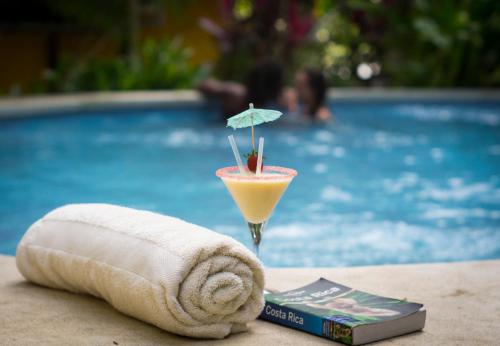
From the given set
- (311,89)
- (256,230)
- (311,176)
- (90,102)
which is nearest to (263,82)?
(311,89)

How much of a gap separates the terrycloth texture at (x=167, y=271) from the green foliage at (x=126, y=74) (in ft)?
34.0

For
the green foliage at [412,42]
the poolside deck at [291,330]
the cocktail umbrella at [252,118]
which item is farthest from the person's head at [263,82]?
the cocktail umbrella at [252,118]

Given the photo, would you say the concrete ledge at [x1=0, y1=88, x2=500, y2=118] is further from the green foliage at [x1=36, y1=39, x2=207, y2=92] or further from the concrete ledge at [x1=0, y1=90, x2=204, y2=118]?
the green foliage at [x1=36, y1=39, x2=207, y2=92]

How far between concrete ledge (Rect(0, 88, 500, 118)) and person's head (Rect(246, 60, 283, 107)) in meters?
1.16

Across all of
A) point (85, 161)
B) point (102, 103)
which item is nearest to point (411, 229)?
point (85, 161)

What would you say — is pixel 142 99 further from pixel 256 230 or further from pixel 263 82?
pixel 256 230

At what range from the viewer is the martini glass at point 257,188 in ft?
9.86

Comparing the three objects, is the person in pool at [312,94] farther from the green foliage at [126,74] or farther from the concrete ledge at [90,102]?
the green foliage at [126,74]

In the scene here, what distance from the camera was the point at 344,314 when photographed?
2.90 meters

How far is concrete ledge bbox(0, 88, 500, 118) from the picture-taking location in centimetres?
1090

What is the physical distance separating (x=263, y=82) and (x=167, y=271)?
8.37 metres

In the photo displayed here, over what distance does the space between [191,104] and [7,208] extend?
5.90 metres

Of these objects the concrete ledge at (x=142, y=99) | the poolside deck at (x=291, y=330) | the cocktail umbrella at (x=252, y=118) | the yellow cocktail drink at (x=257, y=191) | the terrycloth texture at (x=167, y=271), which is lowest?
the concrete ledge at (x=142, y=99)

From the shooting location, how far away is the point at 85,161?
8.77 metres
